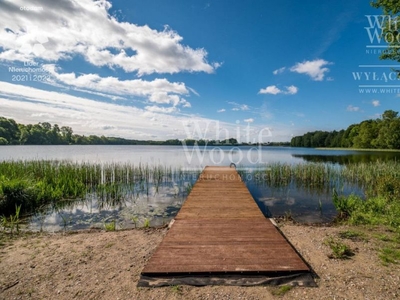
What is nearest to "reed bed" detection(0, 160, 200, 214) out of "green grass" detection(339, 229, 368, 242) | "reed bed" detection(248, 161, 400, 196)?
"reed bed" detection(248, 161, 400, 196)

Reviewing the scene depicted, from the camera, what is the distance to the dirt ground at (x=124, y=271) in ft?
8.54

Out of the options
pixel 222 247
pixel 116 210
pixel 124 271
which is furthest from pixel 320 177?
pixel 124 271

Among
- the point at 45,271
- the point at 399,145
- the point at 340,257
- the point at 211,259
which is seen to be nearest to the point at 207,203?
the point at 211,259

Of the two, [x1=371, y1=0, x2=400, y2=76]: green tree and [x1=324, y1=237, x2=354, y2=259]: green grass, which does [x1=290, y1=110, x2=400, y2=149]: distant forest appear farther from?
[x1=324, y1=237, x2=354, y2=259]: green grass

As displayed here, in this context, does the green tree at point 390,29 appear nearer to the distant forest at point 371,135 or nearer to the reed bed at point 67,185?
the reed bed at point 67,185

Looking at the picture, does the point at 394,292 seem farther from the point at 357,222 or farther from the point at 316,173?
the point at 316,173

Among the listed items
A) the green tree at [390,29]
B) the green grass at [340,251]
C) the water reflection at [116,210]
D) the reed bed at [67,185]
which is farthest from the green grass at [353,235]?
the green tree at [390,29]

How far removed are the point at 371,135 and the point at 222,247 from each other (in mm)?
66328

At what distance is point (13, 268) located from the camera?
3.24 meters

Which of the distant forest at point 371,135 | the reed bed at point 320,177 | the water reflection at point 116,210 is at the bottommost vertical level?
the water reflection at point 116,210

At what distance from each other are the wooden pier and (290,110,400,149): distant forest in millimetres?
57745

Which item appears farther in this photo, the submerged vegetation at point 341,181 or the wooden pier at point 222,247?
the submerged vegetation at point 341,181

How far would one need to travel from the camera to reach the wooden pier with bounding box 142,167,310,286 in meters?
2.91

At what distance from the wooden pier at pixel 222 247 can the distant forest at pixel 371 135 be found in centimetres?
5774
